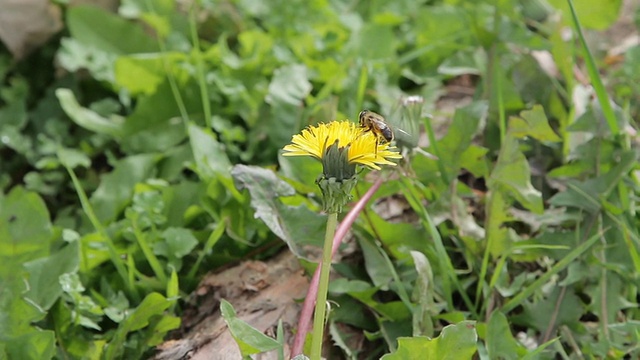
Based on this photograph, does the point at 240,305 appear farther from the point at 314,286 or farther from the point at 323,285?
the point at 323,285

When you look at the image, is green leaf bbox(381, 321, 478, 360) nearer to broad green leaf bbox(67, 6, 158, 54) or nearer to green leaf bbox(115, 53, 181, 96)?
green leaf bbox(115, 53, 181, 96)

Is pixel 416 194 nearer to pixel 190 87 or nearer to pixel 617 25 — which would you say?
pixel 190 87

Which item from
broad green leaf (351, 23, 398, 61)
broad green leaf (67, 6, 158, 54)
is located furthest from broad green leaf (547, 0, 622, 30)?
broad green leaf (67, 6, 158, 54)

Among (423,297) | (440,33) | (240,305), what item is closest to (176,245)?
(240,305)

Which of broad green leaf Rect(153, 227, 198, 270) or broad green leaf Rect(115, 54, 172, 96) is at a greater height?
broad green leaf Rect(115, 54, 172, 96)

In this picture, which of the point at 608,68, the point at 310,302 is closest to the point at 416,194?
the point at 310,302

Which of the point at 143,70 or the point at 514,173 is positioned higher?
the point at 514,173
